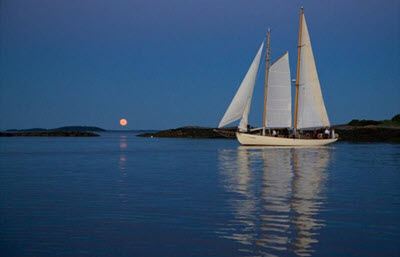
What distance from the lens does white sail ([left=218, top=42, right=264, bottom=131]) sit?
6412 cm

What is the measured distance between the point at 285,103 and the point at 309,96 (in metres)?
5.33

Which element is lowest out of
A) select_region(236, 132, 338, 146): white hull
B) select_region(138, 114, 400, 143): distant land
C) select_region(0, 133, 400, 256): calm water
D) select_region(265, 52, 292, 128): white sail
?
select_region(0, 133, 400, 256): calm water

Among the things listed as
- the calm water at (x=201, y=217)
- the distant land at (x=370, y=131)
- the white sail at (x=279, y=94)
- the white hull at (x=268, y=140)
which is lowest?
the calm water at (x=201, y=217)

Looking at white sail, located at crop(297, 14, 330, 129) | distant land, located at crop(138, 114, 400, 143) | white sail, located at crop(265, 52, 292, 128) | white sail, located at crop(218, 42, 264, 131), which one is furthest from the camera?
distant land, located at crop(138, 114, 400, 143)

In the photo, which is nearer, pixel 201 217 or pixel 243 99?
pixel 201 217

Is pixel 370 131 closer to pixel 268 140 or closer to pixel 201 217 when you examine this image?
pixel 268 140

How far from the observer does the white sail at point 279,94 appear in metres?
64.9

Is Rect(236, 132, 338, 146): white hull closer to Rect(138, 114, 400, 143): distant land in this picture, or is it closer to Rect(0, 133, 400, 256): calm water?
Rect(138, 114, 400, 143): distant land

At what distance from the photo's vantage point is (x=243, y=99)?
6419 cm

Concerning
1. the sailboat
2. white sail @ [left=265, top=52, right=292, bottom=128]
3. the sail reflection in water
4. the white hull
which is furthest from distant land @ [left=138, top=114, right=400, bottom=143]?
the sail reflection in water

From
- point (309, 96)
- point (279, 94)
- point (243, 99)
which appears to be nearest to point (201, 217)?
point (243, 99)

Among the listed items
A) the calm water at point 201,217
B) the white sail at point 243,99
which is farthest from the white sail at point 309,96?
the calm water at point 201,217

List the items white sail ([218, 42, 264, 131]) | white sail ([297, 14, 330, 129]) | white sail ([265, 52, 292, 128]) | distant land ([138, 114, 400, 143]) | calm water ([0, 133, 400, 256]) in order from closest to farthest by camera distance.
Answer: calm water ([0, 133, 400, 256])
white sail ([218, 42, 264, 131])
white sail ([265, 52, 292, 128])
white sail ([297, 14, 330, 129])
distant land ([138, 114, 400, 143])

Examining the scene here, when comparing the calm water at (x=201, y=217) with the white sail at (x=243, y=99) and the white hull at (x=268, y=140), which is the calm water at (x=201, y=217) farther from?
the white hull at (x=268, y=140)
